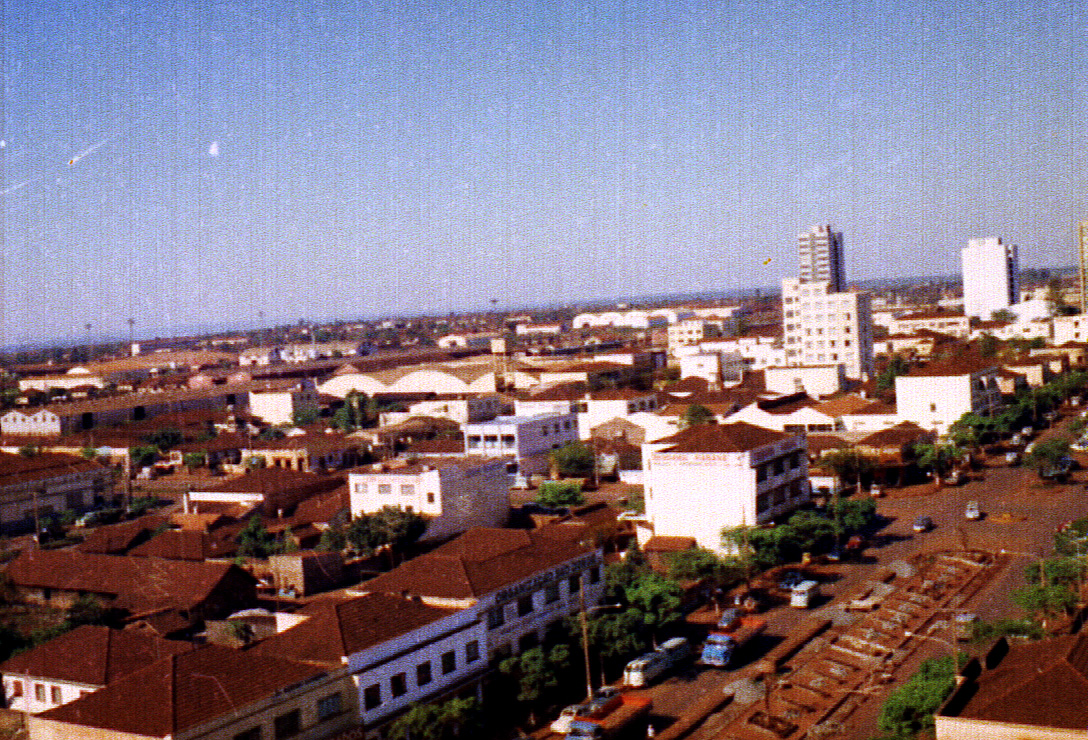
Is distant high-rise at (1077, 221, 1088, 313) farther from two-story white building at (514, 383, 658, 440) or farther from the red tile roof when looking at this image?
the red tile roof

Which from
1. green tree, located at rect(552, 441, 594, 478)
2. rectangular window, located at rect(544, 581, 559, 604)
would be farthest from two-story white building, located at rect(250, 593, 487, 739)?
green tree, located at rect(552, 441, 594, 478)

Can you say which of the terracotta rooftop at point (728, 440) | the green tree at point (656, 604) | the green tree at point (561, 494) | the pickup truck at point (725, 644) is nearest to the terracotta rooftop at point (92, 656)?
the green tree at point (656, 604)

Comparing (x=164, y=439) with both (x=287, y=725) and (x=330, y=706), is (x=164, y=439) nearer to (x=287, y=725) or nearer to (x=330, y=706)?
(x=330, y=706)

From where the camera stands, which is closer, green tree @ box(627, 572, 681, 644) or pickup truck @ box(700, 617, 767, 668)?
pickup truck @ box(700, 617, 767, 668)

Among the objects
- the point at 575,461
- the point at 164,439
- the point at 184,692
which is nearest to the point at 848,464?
the point at 575,461

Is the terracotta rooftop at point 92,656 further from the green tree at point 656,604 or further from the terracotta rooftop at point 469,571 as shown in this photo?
the green tree at point 656,604
